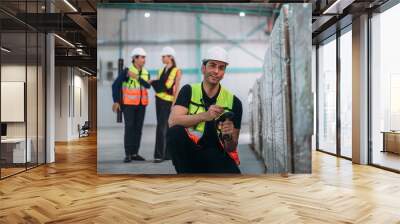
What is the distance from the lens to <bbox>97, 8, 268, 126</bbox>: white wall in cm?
652

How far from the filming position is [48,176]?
675cm

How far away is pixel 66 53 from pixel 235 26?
8614 millimetres

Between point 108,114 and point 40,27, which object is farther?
point 40,27

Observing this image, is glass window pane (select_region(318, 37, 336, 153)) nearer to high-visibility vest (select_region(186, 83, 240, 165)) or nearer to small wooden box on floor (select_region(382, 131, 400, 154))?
small wooden box on floor (select_region(382, 131, 400, 154))

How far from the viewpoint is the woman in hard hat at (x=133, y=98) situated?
21.5ft

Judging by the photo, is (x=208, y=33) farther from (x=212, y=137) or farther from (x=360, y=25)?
(x=360, y=25)

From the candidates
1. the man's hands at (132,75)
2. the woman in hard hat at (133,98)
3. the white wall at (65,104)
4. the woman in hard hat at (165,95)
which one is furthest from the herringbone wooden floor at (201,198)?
the white wall at (65,104)

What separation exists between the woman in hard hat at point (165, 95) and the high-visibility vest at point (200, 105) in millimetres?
332

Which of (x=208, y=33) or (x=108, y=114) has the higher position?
(x=208, y=33)

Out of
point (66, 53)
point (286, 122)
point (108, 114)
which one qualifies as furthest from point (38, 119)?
point (66, 53)

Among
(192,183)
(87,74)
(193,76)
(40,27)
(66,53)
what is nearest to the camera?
(192,183)

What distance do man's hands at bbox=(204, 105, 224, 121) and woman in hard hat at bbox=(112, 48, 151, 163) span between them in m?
1.04

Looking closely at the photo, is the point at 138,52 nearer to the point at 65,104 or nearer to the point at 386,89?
the point at 386,89

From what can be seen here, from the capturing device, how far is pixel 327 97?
10.7m
